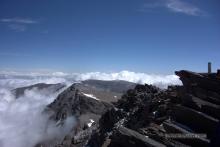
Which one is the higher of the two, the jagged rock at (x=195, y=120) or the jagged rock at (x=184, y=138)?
the jagged rock at (x=195, y=120)

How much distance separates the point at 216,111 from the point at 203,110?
1424mm

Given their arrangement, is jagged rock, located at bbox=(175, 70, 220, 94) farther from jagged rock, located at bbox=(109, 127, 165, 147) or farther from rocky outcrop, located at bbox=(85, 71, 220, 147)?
jagged rock, located at bbox=(109, 127, 165, 147)

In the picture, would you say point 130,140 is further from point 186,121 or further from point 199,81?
point 199,81

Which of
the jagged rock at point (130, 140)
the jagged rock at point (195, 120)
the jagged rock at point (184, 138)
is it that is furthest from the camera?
the jagged rock at point (195, 120)

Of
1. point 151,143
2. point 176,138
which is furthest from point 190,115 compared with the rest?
point 151,143

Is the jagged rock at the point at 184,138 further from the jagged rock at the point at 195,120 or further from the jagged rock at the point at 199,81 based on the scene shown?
the jagged rock at the point at 199,81

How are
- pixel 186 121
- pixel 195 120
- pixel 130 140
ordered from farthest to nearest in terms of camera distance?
pixel 186 121
pixel 195 120
pixel 130 140

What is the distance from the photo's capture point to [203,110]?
29875 mm

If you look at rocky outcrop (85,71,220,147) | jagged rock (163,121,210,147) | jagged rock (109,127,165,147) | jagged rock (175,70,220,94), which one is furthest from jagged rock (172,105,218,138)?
jagged rock (109,127,165,147)

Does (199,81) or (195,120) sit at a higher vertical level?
(199,81)

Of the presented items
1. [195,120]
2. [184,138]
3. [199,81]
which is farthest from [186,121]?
[199,81]

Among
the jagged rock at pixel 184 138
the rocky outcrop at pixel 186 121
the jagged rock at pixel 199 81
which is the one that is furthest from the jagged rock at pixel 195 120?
the jagged rock at pixel 199 81

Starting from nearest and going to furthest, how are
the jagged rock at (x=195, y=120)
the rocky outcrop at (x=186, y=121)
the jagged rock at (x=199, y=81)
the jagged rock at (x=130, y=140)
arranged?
1. the jagged rock at (x=130, y=140)
2. the rocky outcrop at (x=186, y=121)
3. the jagged rock at (x=195, y=120)
4. the jagged rock at (x=199, y=81)

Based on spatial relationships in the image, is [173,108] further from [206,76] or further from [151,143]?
[151,143]
